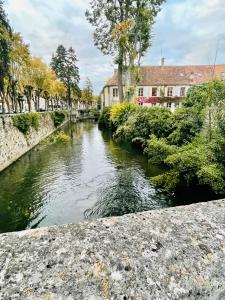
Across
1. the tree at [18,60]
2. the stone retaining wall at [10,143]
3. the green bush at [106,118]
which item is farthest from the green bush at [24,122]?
the green bush at [106,118]

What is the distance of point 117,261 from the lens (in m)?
1.23

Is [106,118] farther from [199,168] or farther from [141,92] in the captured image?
[199,168]

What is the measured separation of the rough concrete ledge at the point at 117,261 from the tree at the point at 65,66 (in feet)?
162

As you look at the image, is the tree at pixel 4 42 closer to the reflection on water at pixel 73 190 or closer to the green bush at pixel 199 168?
the reflection on water at pixel 73 190

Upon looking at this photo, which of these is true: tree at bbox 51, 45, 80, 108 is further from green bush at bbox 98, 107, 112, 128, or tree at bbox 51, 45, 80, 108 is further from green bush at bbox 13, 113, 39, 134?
green bush at bbox 13, 113, 39, 134

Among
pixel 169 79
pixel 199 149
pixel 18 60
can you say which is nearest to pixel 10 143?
pixel 199 149

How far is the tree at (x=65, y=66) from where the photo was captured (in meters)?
46.7

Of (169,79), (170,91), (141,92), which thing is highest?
(169,79)

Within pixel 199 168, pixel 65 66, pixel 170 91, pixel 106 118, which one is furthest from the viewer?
pixel 65 66

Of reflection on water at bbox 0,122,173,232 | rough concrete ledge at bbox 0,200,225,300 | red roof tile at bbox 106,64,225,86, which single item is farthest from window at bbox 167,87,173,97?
rough concrete ledge at bbox 0,200,225,300

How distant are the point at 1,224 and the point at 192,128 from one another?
8.29 m

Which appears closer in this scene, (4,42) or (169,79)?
(4,42)

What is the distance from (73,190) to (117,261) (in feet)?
26.1

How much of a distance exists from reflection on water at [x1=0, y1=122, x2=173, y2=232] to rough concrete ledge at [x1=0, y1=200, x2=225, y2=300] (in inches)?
217
